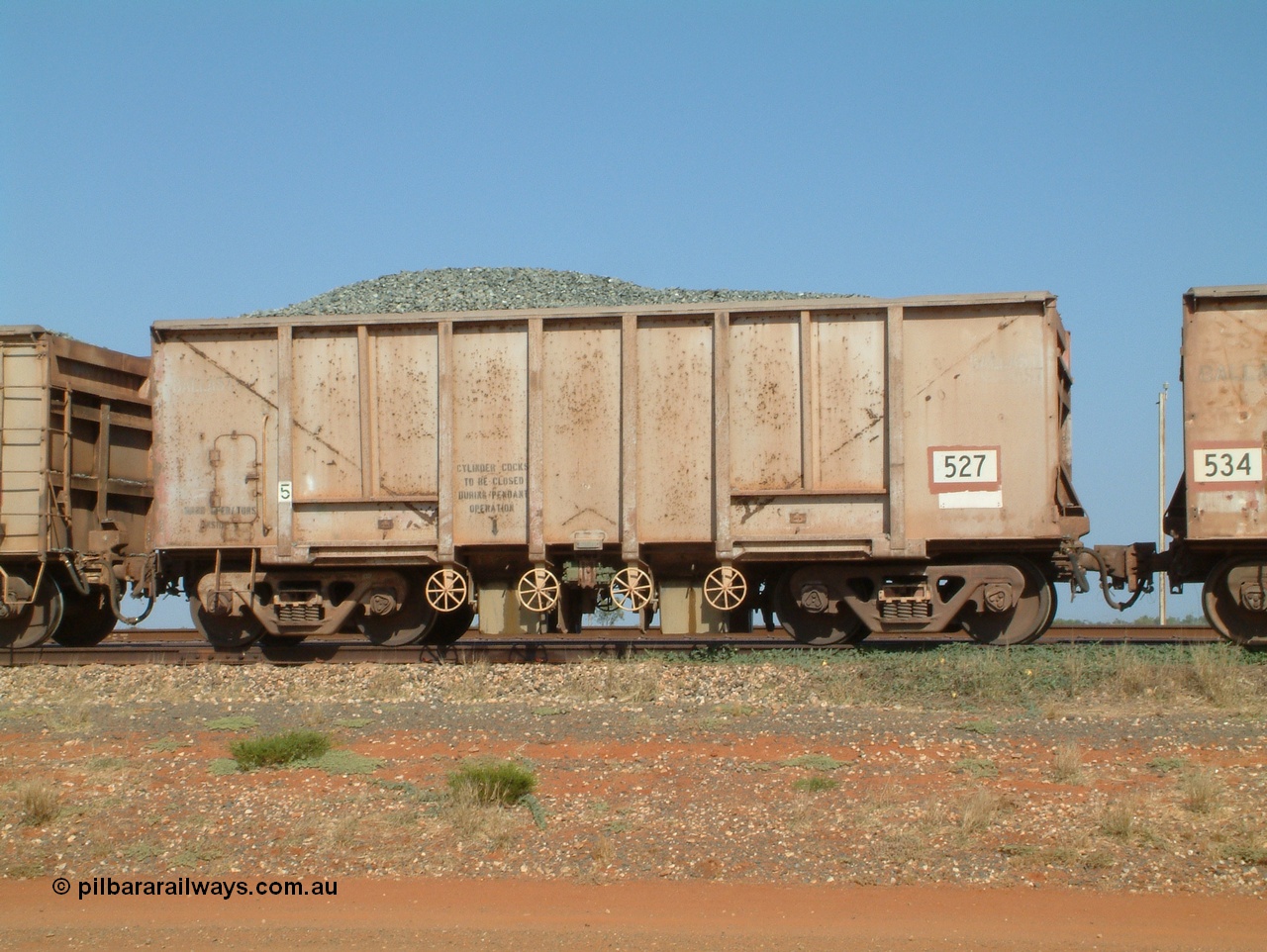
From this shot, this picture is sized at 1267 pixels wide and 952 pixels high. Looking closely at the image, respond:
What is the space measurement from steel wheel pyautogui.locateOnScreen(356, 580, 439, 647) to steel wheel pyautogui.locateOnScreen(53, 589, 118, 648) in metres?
3.50

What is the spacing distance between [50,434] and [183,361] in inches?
65.6

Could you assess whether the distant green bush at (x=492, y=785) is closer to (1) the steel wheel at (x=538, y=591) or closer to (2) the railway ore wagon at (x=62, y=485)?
(1) the steel wheel at (x=538, y=591)

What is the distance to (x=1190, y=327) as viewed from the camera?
480 inches

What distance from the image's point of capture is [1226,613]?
12414 mm

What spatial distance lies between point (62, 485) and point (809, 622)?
821 cm

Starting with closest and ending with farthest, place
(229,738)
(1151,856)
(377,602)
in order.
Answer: (1151,856), (229,738), (377,602)

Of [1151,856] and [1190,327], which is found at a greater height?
[1190,327]

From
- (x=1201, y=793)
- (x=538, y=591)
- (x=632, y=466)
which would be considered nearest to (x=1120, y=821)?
(x=1201, y=793)

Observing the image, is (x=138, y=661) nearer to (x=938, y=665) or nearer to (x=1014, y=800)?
(x=938, y=665)

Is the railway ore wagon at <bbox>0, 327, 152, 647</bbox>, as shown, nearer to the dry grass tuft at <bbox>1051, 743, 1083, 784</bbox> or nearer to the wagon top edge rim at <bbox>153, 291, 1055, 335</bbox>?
the wagon top edge rim at <bbox>153, 291, 1055, 335</bbox>

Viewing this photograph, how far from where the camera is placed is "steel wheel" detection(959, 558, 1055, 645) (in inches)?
496

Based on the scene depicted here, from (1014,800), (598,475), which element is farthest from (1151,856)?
(598,475)

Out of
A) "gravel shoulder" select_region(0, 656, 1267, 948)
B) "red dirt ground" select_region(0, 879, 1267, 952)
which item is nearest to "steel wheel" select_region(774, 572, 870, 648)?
"gravel shoulder" select_region(0, 656, 1267, 948)

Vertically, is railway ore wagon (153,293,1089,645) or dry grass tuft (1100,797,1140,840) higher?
railway ore wagon (153,293,1089,645)
